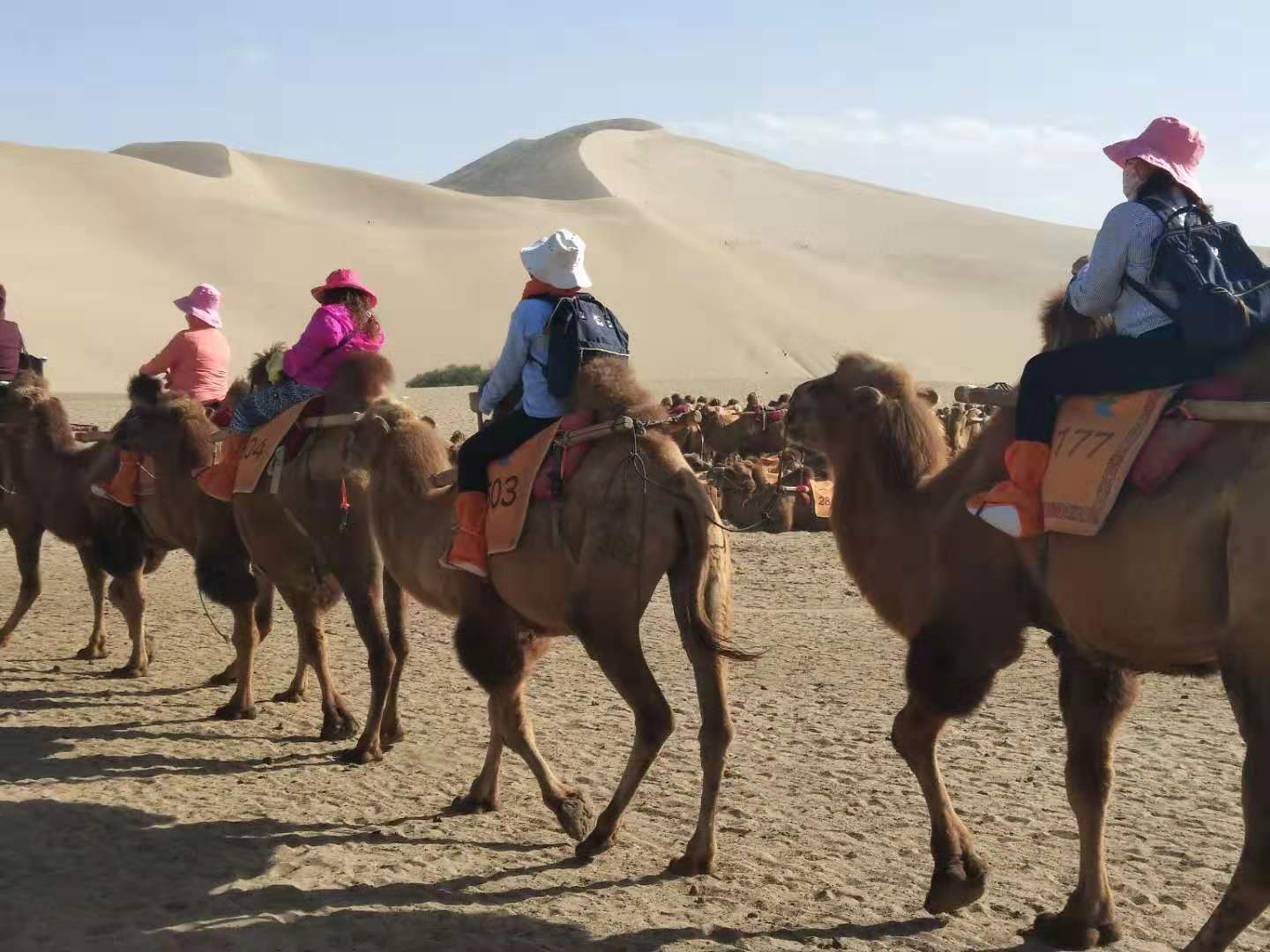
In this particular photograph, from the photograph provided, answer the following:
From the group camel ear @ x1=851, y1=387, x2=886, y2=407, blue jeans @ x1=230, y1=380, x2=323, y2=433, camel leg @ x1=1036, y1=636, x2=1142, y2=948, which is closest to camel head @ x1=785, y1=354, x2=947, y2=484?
camel ear @ x1=851, y1=387, x2=886, y2=407

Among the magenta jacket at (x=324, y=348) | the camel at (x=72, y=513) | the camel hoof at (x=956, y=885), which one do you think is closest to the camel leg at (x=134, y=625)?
the camel at (x=72, y=513)

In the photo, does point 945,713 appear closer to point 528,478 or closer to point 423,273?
point 528,478

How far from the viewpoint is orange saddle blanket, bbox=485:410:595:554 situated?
22.6 feet

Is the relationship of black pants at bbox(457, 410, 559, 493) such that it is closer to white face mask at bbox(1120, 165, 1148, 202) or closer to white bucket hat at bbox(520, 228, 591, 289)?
white bucket hat at bbox(520, 228, 591, 289)

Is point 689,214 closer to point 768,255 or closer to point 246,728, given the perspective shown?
point 768,255

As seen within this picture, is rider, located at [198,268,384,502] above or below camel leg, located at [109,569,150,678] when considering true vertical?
above

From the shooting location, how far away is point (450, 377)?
5869 centimetres

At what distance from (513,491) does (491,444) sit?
13.8 inches

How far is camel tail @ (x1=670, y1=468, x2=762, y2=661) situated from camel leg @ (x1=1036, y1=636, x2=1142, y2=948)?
54.4 inches

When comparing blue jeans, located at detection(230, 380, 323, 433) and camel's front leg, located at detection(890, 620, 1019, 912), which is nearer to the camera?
camel's front leg, located at detection(890, 620, 1019, 912)

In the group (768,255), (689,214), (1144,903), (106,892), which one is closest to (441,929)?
(106,892)

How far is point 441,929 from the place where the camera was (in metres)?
5.86

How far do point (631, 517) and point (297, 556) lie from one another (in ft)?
12.2

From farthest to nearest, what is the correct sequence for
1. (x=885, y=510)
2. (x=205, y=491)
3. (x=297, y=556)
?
(x=205, y=491) < (x=297, y=556) < (x=885, y=510)
